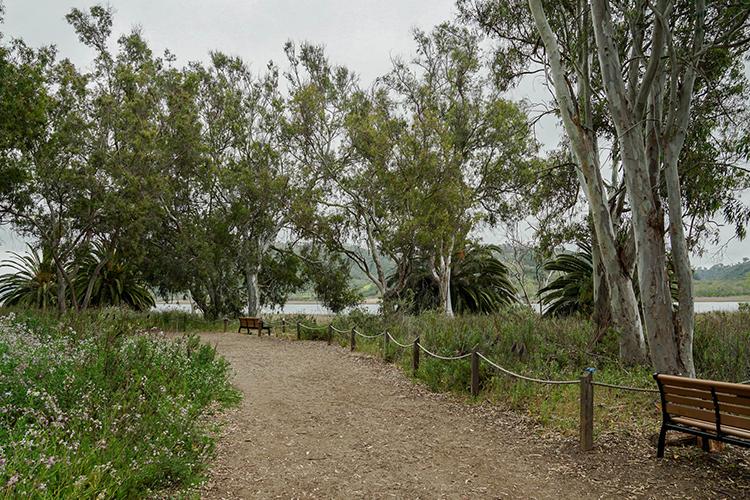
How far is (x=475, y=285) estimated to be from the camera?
2542 cm

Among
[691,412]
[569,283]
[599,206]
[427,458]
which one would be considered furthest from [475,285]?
[691,412]

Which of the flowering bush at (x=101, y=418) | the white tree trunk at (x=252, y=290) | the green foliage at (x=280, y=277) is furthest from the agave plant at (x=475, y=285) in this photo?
the flowering bush at (x=101, y=418)

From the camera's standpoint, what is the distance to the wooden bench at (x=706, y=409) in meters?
4.12

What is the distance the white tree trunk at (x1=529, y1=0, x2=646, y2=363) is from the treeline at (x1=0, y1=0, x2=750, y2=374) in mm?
35

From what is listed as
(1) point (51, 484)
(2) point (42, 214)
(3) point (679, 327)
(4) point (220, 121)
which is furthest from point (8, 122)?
(3) point (679, 327)

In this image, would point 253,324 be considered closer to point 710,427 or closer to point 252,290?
point 252,290

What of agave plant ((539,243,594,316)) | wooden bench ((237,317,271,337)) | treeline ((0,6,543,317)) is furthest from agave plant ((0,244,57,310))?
agave plant ((539,243,594,316))

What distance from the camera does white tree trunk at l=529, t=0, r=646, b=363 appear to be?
8445 millimetres

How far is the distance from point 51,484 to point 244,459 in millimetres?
2144

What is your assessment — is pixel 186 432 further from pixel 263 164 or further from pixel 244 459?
pixel 263 164

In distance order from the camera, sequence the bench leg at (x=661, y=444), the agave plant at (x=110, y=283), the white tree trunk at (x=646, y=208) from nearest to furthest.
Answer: the bench leg at (x=661, y=444), the white tree trunk at (x=646, y=208), the agave plant at (x=110, y=283)

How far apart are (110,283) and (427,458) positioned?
25.6 metres

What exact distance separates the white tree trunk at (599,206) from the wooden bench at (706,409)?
13.6ft

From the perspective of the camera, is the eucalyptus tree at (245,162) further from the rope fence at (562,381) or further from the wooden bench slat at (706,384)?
the wooden bench slat at (706,384)
